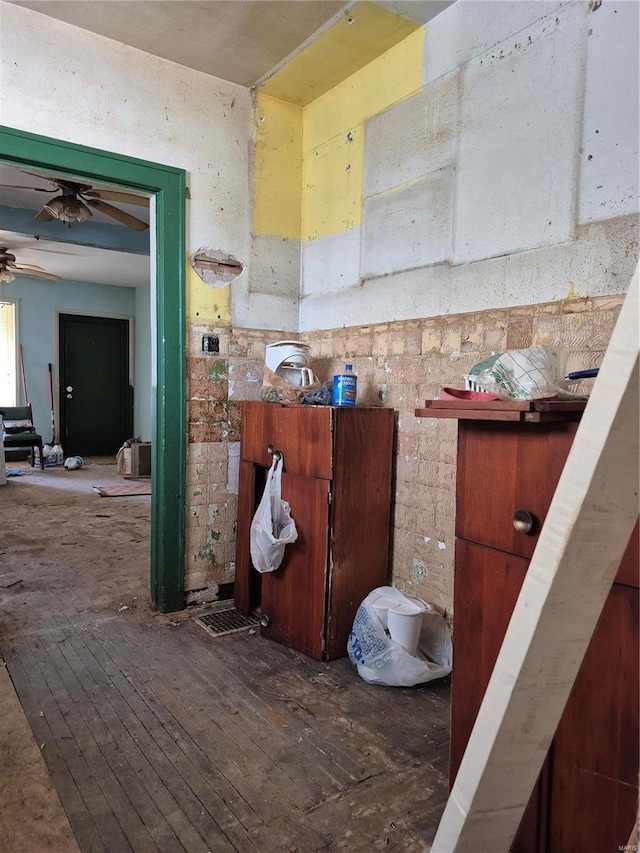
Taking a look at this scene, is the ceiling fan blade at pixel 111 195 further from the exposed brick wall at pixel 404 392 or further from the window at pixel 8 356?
the window at pixel 8 356

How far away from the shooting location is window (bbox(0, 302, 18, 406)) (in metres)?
8.05

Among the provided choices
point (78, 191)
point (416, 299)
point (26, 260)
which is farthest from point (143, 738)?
point (26, 260)

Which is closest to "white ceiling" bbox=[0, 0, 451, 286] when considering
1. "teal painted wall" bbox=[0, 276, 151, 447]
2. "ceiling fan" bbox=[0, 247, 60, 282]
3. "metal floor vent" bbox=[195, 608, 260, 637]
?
"metal floor vent" bbox=[195, 608, 260, 637]

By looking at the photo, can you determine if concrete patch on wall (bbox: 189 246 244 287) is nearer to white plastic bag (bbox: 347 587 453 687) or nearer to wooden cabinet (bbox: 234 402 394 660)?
wooden cabinet (bbox: 234 402 394 660)

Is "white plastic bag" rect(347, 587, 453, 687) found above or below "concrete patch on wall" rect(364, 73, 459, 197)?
below

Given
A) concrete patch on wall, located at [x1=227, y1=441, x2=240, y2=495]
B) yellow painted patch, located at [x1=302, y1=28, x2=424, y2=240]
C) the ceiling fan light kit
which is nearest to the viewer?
yellow painted patch, located at [x1=302, y1=28, x2=424, y2=240]

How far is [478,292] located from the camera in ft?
7.20

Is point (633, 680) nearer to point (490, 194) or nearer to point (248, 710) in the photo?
point (248, 710)

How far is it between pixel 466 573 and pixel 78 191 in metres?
4.17

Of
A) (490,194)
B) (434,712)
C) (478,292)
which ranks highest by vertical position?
(490,194)

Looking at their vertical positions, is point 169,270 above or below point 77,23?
below

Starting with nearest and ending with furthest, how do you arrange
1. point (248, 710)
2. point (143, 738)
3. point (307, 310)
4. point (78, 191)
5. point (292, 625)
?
1. point (143, 738)
2. point (248, 710)
3. point (292, 625)
4. point (307, 310)
5. point (78, 191)

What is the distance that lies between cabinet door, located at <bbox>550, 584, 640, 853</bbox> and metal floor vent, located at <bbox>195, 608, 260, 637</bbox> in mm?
1691

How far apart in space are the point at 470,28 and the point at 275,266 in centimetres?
139
